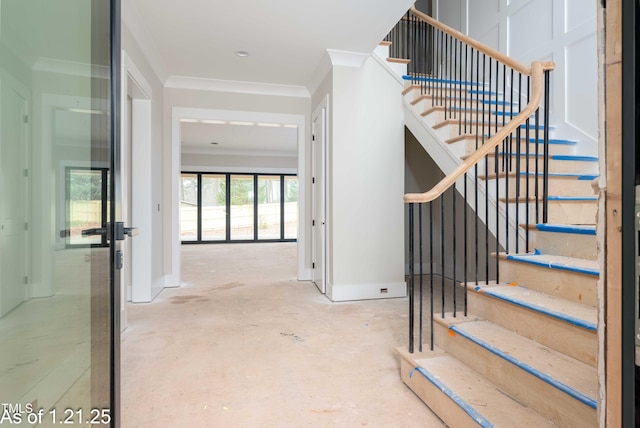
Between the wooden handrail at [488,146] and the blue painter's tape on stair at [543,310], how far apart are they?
24.5 inches

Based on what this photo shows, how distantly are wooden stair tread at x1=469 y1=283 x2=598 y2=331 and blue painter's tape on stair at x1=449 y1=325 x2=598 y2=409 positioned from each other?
0.27 meters

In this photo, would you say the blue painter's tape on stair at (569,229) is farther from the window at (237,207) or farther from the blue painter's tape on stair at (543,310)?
the window at (237,207)

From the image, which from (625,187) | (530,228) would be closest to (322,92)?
(530,228)

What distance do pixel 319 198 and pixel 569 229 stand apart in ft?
8.41

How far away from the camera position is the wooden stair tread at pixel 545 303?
145 cm

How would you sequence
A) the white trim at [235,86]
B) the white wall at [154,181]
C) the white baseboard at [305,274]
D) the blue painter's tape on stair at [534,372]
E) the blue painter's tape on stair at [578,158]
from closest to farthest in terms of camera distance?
the blue painter's tape on stair at [534,372], the blue painter's tape on stair at [578,158], the white wall at [154,181], the white trim at [235,86], the white baseboard at [305,274]

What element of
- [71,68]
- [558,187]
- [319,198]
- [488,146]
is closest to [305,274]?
[319,198]

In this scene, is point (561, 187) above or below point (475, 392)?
above

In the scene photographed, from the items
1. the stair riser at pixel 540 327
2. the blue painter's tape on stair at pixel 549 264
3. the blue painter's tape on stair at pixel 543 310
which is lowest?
the stair riser at pixel 540 327

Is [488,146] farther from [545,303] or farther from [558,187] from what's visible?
→ [558,187]

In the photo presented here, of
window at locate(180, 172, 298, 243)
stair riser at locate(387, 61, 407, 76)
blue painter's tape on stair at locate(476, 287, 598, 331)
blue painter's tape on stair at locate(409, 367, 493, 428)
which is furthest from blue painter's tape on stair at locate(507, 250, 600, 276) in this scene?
window at locate(180, 172, 298, 243)

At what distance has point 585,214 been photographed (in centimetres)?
238

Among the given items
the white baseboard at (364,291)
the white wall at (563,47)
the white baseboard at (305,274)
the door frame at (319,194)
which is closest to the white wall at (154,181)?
the white baseboard at (305,274)

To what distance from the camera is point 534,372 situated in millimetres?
1362
